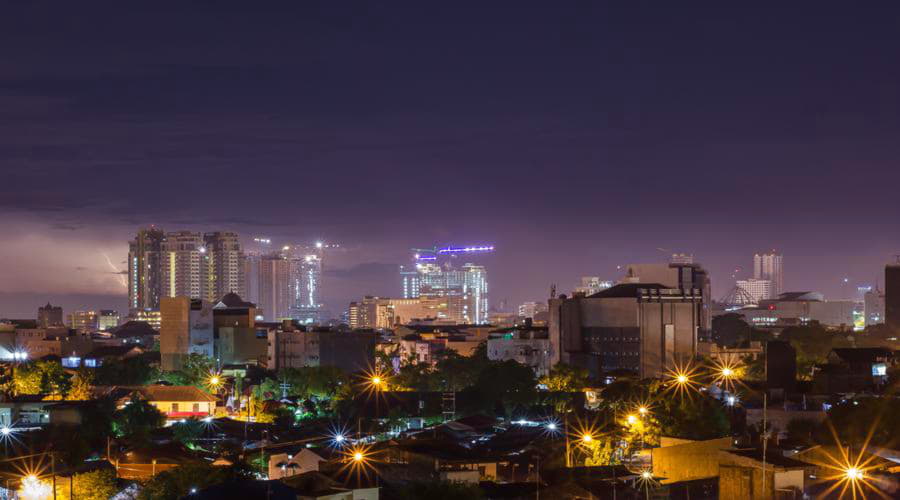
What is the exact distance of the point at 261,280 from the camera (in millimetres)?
126688

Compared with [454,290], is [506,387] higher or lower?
lower

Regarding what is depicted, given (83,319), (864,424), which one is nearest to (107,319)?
(83,319)

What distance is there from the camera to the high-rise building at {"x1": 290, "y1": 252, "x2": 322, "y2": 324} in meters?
132

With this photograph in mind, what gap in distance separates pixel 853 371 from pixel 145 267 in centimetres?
8411

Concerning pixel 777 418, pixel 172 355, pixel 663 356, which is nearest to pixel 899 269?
pixel 663 356

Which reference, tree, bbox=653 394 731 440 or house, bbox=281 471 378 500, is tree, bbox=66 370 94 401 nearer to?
tree, bbox=653 394 731 440

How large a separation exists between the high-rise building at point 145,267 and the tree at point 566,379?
76.5 m

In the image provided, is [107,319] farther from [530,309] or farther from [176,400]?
[176,400]

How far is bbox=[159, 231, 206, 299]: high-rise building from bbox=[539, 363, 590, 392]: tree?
73340 millimetres

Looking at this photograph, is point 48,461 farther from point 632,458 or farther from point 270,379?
point 270,379

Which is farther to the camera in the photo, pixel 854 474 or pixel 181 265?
pixel 181 265

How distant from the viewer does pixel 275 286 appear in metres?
129

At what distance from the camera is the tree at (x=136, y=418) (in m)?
27.2

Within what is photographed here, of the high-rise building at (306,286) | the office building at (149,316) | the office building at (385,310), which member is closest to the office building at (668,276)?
the office building at (149,316)
